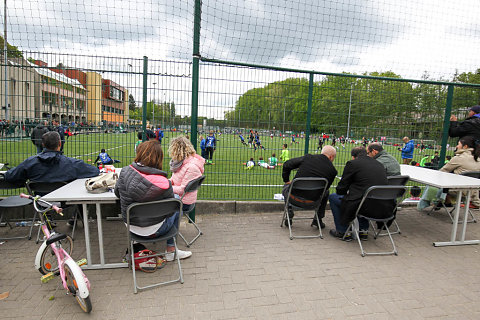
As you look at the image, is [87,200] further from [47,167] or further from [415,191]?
[415,191]

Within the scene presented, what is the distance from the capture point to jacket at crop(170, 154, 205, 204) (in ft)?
12.4

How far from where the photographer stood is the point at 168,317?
244 cm

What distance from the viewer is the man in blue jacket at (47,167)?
11.9 ft

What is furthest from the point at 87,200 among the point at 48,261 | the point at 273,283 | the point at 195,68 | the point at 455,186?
the point at 455,186

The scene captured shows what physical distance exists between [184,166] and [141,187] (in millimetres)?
1084

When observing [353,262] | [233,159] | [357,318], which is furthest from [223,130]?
[357,318]

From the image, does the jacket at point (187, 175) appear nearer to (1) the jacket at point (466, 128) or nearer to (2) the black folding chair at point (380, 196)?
(2) the black folding chair at point (380, 196)

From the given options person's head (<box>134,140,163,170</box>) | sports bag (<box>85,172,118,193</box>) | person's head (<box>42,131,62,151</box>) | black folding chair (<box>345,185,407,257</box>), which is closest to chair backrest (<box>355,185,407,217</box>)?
black folding chair (<box>345,185,407,257</box>)

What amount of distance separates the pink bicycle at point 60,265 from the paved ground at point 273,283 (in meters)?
0.15

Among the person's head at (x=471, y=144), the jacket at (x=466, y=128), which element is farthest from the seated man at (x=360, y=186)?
the jacket at (x=466, y=128)

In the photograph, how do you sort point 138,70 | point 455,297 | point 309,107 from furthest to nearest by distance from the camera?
point 309,107
point 138,70
point 455,297

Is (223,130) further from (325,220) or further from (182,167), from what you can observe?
(325,220)

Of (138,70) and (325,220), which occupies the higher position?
(138,70)

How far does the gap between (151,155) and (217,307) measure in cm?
166
